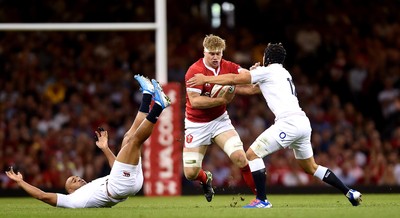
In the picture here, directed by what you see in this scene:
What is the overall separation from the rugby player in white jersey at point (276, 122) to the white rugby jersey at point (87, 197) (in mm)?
1560

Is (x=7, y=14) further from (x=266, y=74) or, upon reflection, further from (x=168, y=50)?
(x=266, y=74)

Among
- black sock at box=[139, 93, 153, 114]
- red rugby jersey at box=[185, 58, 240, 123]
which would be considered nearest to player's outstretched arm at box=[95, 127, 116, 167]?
black sock at box=[139, 93, 153, 114]

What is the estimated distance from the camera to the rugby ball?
1188 cm

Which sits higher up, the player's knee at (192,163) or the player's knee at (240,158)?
the player's knee at (240,158)

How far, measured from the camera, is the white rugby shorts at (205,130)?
40.0ft

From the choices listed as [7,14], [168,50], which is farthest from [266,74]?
[7,14]

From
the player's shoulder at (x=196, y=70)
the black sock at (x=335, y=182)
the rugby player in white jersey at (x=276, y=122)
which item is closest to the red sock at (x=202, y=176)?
the player's shoulder at (x=196, y=70)

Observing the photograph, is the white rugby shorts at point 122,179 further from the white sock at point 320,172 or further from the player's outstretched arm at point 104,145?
the white sock at point 320,172

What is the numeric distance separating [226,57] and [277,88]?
8878mm

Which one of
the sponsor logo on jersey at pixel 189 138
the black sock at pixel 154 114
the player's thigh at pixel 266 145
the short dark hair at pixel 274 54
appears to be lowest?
the sponsor logo on jersey at pixel 189 138

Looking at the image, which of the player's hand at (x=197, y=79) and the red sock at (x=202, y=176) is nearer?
the player's hand at (x=197, y=79)

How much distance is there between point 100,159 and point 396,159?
5.27m

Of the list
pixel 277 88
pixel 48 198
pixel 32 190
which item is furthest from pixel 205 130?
pixel 32 190

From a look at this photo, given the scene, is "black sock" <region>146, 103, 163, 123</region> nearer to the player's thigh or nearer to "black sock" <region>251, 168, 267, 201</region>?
the player's thigh
